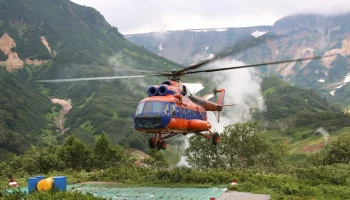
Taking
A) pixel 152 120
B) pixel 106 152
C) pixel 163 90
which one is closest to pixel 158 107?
pixel 152 120

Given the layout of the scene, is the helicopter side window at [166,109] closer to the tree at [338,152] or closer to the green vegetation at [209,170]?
the green vegetation at [209,170]

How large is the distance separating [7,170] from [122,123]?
124691 mm

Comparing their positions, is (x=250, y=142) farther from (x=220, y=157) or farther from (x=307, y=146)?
(x=307, y=146)

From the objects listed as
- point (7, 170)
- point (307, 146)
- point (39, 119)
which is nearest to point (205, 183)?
point (7, 170)

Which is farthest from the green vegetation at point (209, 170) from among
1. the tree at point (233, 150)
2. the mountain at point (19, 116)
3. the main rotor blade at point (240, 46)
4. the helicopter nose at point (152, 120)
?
the mountain at point (19, 116)

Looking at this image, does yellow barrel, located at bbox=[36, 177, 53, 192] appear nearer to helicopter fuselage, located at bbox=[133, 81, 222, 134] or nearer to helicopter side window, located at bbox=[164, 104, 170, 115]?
helicopter fuselage, located at bbox=[133, 81, 222, 134]

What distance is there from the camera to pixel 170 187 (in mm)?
25375

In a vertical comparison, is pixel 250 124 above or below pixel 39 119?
below

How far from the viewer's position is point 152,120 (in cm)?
2031

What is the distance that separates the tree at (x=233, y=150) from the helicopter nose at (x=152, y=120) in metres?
38.2

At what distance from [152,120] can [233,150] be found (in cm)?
3984

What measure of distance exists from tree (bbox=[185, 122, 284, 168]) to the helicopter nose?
3822 cm

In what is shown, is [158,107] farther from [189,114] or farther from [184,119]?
[189,114]

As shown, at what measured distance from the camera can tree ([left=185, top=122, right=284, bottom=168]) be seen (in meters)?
58.2
